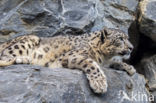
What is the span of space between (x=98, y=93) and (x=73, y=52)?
1027mm

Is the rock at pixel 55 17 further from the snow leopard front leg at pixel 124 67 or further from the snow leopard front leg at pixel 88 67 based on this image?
the snow leopard front leg at pixel 88 67

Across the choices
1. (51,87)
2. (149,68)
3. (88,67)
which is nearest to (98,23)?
(149,68)

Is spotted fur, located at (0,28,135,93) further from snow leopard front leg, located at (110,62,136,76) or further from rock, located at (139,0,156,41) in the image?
rock, located at (139,0,156,41)

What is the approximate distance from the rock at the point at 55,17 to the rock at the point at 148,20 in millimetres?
233

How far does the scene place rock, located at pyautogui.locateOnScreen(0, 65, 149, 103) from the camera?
373 cm

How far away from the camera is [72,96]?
3967mm

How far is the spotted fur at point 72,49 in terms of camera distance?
5070 millimetres

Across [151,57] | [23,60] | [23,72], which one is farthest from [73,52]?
[151,57]

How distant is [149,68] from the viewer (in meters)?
6.96

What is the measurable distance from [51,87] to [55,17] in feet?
9.17

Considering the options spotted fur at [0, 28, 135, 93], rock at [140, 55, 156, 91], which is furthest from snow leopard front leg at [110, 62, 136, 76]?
rock at [140, 55, 156, 91]

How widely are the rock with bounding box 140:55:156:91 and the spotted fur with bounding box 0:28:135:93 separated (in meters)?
1.41

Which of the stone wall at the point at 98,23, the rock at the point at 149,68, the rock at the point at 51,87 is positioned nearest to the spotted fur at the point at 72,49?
the stone wall at the point at 98,23

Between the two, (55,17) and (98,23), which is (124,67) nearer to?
(98,23)
